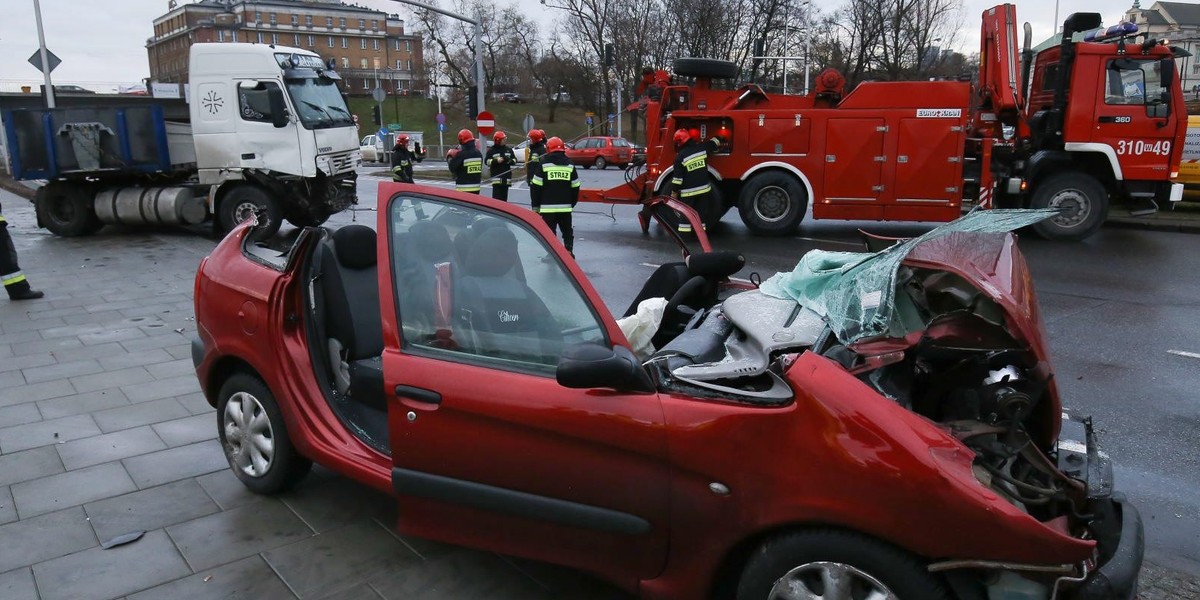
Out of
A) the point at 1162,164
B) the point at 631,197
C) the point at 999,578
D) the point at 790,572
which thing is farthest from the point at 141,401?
the point at 1162,164

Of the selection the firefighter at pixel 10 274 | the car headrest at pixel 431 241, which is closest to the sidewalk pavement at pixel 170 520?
the car headrest at pixel 431 241

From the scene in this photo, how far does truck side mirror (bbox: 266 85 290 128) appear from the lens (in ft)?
43.5

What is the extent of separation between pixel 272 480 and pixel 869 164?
10735 millimetres

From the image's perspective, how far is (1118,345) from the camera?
22.4ft

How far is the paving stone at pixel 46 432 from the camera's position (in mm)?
4738

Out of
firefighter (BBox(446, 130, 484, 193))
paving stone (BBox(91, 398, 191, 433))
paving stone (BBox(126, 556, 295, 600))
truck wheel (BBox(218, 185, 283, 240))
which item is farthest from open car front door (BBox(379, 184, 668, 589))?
truck wheel (BBox(218, 185, 283, 240))

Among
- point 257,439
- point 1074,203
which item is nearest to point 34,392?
point 257,439

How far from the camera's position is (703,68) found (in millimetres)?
13688

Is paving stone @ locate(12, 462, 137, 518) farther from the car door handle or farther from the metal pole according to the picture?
the metal pole

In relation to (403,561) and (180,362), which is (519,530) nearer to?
(403,561)

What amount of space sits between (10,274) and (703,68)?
32.5 feet

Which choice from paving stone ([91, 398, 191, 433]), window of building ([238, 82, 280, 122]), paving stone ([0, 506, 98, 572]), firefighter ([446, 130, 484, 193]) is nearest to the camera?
paving stone ([0, 506, 98, 572])

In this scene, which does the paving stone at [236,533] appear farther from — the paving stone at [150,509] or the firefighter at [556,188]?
the firefighter at [556,188]

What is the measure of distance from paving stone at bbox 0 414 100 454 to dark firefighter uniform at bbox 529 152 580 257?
20.8 ft
